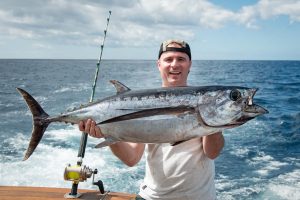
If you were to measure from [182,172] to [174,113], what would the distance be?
741mm

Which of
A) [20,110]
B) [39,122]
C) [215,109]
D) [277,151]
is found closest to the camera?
[215,109]

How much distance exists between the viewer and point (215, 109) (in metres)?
2.46

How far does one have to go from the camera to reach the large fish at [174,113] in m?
2.44

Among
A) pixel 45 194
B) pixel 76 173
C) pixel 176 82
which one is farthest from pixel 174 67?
pixel 45 194

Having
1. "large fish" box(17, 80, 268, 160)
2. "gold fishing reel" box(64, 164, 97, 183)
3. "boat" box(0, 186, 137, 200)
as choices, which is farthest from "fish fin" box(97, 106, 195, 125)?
"boat" box(0, 186, 137, 200)

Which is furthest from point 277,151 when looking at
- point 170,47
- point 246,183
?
point 170,47

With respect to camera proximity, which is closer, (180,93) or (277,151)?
(180,93)

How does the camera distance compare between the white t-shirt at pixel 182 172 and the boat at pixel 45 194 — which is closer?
the white t-shirt at pixel 182 172

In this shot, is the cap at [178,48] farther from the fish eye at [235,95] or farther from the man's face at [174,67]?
the fish eye at [235,95]

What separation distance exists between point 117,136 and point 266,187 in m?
7.07

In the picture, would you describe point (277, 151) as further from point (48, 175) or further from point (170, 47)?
point (170, 47)

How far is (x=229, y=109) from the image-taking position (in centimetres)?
244

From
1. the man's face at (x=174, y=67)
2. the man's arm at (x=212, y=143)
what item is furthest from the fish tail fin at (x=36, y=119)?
the man's arm at (x=212, y=143)

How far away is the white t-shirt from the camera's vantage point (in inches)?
118
